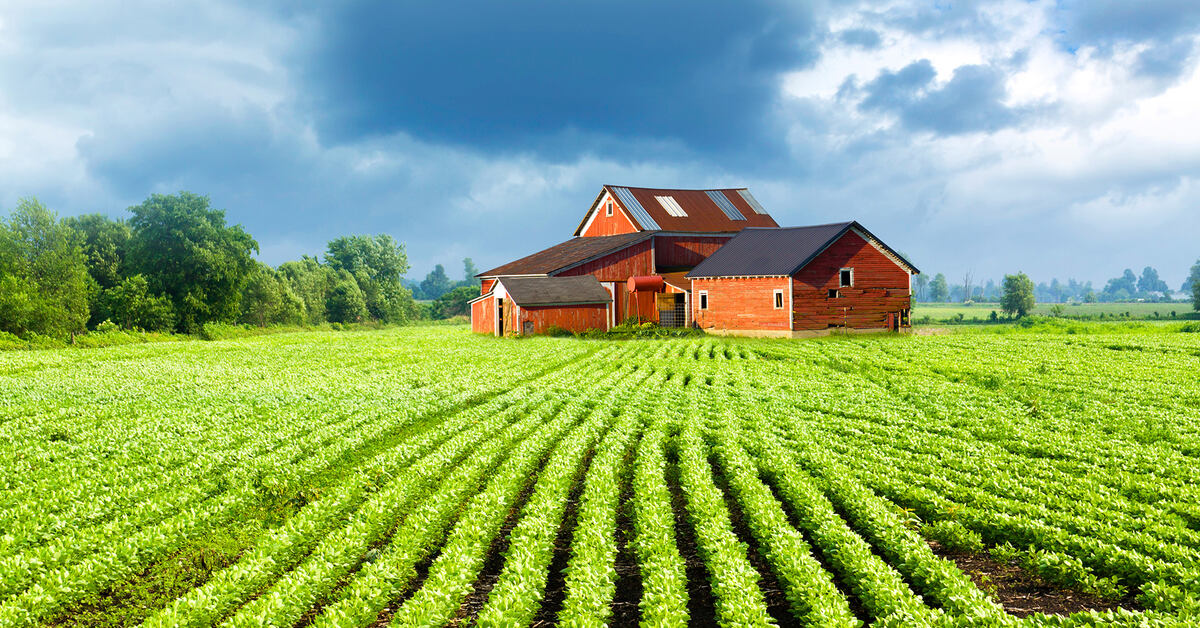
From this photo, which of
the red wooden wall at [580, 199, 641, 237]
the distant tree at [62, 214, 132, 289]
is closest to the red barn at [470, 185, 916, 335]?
the red wooden wall at [580, 199, 641, 237]

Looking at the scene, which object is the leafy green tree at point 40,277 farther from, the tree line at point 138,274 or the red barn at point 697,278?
the red barn at point 697,278

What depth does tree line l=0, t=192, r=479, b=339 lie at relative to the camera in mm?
47428

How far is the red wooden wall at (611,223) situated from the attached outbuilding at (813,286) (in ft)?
40.1

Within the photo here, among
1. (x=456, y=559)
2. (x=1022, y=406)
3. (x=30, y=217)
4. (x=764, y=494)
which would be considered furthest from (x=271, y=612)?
(x=30, y=217)

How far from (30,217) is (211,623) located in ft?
192

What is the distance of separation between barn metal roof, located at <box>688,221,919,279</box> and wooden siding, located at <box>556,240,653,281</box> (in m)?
5.41

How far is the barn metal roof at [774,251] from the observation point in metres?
43.3

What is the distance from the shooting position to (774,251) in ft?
152

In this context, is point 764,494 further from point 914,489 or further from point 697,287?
point 697,287

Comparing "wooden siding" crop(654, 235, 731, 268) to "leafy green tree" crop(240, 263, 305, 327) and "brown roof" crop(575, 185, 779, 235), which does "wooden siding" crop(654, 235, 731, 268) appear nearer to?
"brown roof" crop(575, 185, 779, 235)

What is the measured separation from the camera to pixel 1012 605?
25.7 feet

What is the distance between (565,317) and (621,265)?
7.95m

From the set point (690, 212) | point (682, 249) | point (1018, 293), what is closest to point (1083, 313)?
point (1018, 293)

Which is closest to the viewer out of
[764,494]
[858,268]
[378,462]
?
[764,494]
